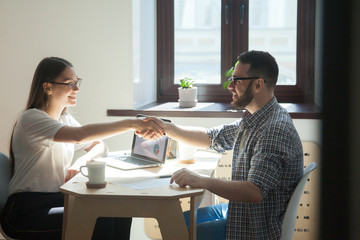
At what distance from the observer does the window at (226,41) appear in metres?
3.05

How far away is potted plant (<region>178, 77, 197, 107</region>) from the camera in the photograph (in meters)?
2.91

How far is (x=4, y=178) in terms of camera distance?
1.98 meters

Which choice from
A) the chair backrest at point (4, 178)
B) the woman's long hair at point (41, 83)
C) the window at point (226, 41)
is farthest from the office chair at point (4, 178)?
the window at point (226, 41)

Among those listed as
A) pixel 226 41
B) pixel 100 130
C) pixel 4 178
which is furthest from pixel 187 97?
pixel 4 178

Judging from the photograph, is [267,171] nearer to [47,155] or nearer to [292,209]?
[292,209]

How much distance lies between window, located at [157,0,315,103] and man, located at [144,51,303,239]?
3.98 feet

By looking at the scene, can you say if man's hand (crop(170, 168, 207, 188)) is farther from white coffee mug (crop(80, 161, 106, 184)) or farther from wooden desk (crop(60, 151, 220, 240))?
white coffee mug (crop(80, 161, 106, 184))

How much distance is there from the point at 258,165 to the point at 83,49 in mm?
1576

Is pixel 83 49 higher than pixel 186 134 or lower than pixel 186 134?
higher

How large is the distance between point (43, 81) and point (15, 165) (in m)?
0.40

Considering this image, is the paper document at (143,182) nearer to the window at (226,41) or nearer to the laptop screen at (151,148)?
the laptop screen at (151,148)

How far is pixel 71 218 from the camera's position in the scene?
5.43 ft

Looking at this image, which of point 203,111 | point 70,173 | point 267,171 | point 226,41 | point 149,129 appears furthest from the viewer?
point 226,41

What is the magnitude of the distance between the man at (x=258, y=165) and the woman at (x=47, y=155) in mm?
463
